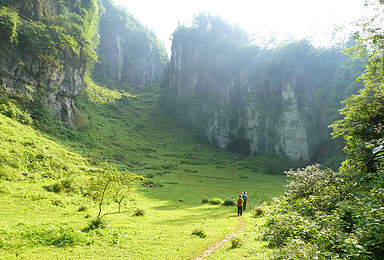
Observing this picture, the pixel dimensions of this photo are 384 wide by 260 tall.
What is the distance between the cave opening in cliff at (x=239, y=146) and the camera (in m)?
69.1

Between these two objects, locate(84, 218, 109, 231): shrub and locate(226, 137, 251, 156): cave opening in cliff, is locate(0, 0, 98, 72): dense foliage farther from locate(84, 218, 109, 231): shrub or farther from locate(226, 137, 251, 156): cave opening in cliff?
locate(226, 137, 251, 156): cave opening in cliff

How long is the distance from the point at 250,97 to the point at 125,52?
76.3 meters

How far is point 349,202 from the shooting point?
27.4 feet

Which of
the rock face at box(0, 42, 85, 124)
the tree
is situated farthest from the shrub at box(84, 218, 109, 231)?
the rock face at box(0, 42, 85, 124)

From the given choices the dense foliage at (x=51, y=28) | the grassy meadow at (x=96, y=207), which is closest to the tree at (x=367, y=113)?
the grassy meadow at (x=96, y=207)

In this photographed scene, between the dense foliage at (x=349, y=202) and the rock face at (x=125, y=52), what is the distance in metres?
98.5

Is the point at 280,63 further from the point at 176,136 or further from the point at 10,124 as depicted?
the point at 10,124

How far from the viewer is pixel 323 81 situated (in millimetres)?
58062

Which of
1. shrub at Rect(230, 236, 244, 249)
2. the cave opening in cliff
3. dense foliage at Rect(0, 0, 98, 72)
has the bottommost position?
shrub at Rect(230, 236, 244, 249)

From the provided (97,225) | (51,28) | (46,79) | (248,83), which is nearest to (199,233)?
(97,225)

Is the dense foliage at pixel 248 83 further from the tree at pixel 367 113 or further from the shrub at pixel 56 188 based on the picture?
the shrub at pixel 56 188

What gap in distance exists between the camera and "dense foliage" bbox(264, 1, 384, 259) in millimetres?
5469

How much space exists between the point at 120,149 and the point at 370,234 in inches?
1952

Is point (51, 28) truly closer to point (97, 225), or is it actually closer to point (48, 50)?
point (48, 50)
